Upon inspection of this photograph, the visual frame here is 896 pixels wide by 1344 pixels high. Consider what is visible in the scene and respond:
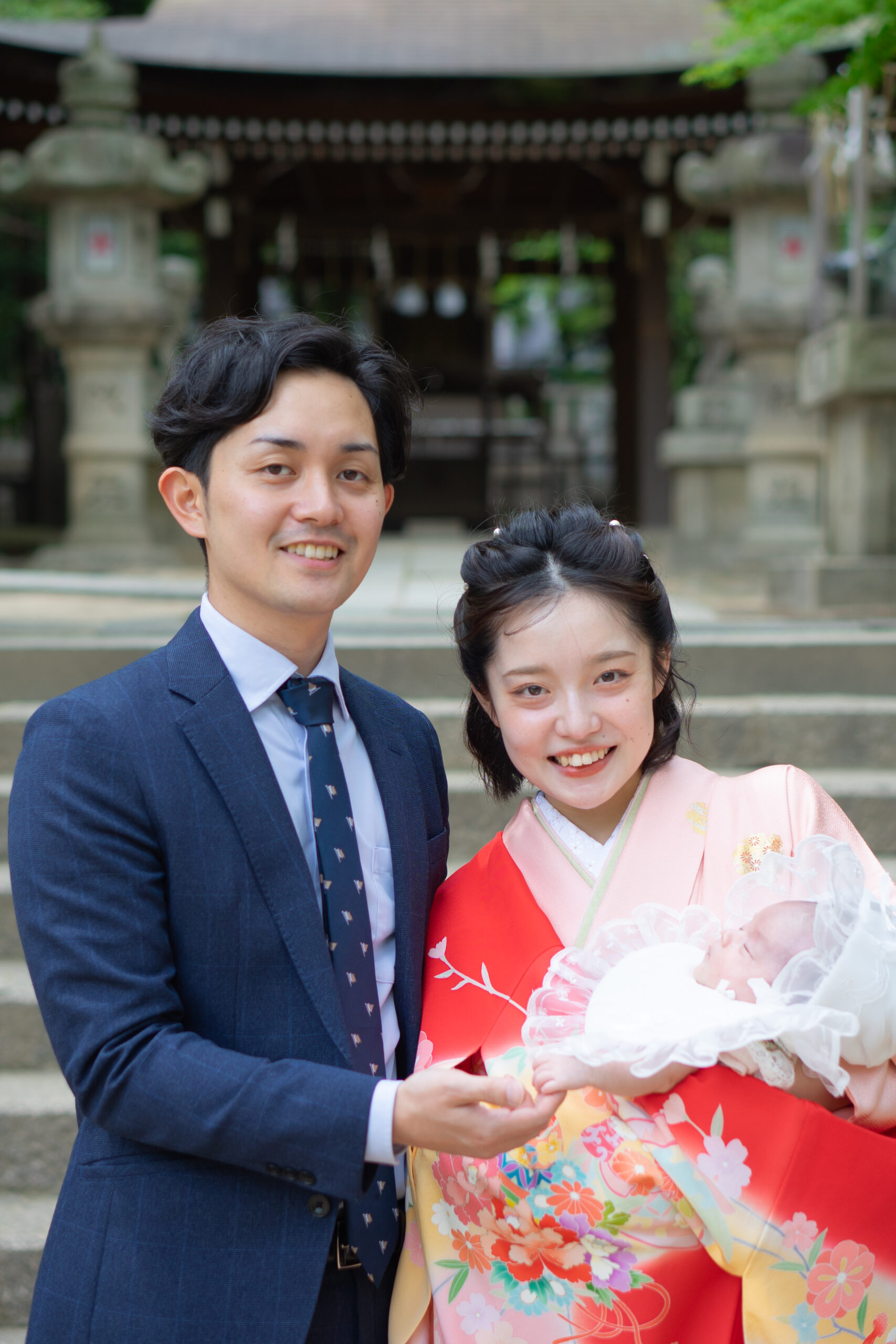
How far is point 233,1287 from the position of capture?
1.56m

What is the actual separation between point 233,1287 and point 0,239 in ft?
50.0

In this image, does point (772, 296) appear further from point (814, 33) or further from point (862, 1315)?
point (862, 1315)

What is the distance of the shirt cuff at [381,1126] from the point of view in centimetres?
147

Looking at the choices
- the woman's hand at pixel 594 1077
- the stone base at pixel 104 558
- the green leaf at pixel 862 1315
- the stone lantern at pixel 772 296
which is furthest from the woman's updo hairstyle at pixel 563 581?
the stone base at pixel 104 558

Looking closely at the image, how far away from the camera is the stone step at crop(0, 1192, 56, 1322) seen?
8.75 ft

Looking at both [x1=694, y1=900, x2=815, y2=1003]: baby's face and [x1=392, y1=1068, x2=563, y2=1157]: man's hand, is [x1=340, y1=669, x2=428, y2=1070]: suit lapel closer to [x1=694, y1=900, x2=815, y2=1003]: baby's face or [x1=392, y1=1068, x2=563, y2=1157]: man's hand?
[x1=392, y1=1068, x2=563, y2=1157]: man's hand

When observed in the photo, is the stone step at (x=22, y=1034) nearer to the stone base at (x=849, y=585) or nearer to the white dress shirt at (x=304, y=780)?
the white dress shirt at (x=304, y=780)

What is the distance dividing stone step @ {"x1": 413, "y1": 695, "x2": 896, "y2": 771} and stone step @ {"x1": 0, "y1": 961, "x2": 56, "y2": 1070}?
1.52m

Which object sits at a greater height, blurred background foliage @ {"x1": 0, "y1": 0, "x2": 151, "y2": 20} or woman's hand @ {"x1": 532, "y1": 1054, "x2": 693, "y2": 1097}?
blurred background foliage @ {"x1": 0, "y1": 0, "x2": 151, "y2": 20}

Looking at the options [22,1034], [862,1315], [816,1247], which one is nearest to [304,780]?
[816,1247]

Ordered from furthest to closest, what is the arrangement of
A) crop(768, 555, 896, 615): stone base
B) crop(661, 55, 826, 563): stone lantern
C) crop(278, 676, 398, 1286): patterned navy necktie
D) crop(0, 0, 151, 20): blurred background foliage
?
crop(0, 0, 151, 20): blurred background foliage
crop(661, 55, 826, 563): stone lantern
crop(768, 555, 896, 615): stone base
crop(278, 676, 398, 1286): patterned navy necktie

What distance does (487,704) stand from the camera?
2.04 meters

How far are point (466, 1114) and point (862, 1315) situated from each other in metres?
0.62

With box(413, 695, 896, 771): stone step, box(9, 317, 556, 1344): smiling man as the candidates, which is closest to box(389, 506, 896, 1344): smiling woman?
box(9, 317, 556, 1344): smiling man
